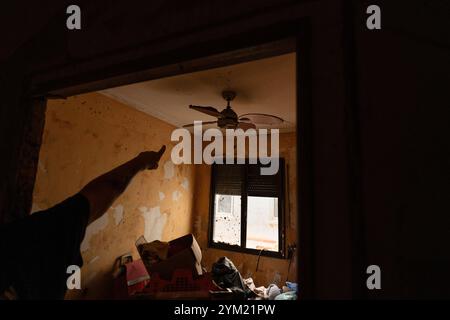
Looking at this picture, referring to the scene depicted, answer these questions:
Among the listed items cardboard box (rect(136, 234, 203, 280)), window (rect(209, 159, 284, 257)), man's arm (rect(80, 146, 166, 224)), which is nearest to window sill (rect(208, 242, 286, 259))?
window (rect(209, 159, 284, 257))

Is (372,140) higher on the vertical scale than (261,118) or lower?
lower

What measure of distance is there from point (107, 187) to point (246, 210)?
3.60 meters

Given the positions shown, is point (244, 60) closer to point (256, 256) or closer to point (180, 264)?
point (180, 264)

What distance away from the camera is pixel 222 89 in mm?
2648

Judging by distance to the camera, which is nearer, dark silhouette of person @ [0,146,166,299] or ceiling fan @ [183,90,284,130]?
dark silhouette of person @ [0,146,166,299]

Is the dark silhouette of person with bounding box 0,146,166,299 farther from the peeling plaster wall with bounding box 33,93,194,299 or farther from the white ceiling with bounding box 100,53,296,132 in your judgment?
the white ceiling with bounding box 100,53,296,132

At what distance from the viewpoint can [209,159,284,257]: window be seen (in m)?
4.05

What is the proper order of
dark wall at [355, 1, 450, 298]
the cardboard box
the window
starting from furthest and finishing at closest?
1. the window
2. the cardboard box
3. dark wall at [355, 1, 450, 298]

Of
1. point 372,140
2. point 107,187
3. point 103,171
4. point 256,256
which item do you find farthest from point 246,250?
point 372,140

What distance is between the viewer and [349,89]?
0.62 metres

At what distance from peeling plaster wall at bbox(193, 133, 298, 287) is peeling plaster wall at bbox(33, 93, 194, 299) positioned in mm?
838
